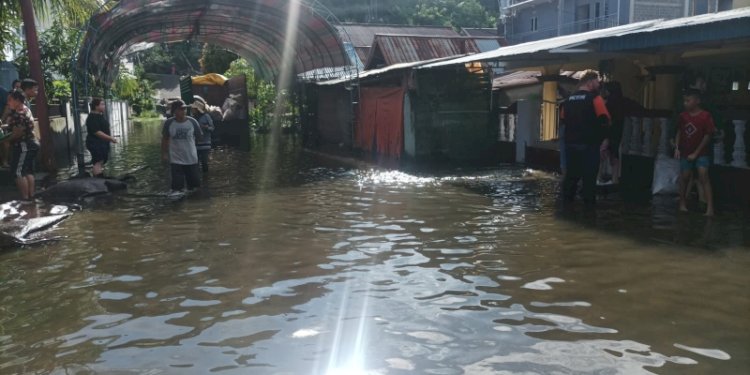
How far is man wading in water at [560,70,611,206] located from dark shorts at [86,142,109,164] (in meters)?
8.66

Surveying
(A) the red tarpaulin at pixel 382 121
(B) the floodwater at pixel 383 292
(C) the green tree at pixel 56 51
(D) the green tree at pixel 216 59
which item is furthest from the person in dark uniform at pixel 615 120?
(D) the green tree at pixel 216 59

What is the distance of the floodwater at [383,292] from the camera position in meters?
4.21

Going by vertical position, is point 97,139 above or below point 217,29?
below

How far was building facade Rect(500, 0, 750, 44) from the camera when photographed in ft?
103

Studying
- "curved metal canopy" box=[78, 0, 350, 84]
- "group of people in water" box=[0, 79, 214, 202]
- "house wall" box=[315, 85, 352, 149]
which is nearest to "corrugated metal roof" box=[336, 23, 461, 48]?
"curved metal canopy" box=[78, 0, 350, 84]

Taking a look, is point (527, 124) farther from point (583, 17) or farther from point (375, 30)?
point (583, 17)

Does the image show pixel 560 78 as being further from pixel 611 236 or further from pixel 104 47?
pixel 104 47

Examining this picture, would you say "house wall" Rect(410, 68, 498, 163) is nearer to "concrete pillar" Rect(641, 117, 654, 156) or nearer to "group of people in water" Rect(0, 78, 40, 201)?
"concrete pillar" Rect(641, 117, 654, 156)

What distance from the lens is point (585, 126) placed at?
8.87 meters

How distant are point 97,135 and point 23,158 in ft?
7.61

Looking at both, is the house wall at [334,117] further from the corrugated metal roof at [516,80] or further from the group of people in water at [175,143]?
the group of people in water at [175,143]

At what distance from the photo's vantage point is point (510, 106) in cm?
1617

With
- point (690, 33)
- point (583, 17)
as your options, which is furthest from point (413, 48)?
point (583, 17)

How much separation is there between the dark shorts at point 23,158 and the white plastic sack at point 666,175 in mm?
9865
